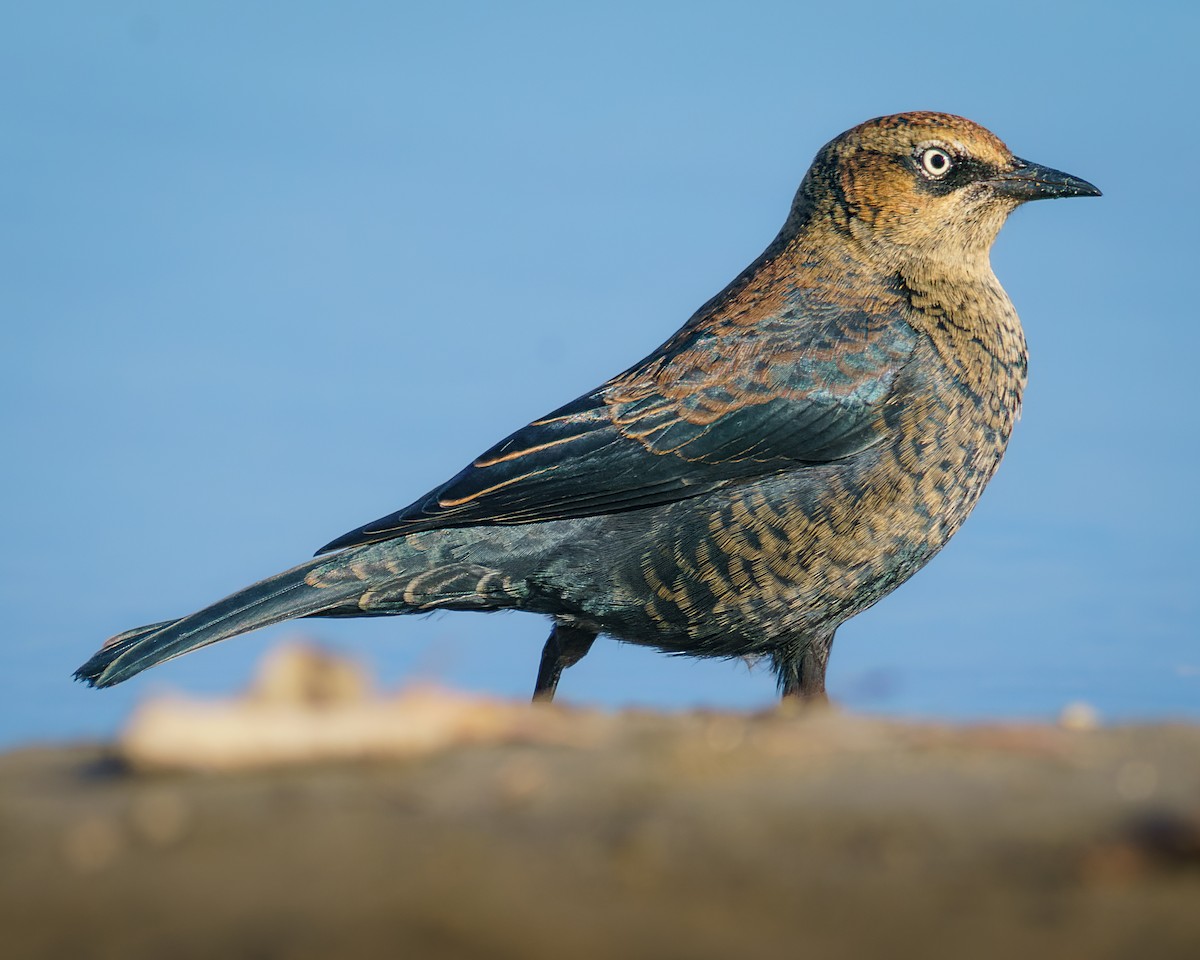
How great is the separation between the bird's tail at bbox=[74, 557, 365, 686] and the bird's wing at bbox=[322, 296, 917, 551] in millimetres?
209

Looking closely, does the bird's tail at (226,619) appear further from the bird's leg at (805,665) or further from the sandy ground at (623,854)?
the sandy ground at (623,854)

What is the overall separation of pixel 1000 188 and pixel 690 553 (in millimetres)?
2343

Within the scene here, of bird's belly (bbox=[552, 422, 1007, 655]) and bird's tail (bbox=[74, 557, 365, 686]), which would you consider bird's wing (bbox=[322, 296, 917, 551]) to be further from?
bird's tail (bbox=[74, 557, 365, 686])

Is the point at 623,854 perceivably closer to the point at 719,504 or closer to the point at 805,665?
the point at 719,504

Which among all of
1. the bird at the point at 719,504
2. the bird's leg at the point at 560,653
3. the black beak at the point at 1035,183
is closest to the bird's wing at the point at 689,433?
the bird at the point at 719,504

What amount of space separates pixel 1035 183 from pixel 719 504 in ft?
7.32

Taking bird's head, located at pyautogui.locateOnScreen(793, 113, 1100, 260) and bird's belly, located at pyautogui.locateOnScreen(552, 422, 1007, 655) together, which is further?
bird's head, located at pyautogui.locateOnScreen(793, 113, 1100, 260)

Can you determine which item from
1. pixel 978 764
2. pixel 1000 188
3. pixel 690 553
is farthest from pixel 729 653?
pixel 978 764

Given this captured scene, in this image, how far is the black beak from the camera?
7.37 m

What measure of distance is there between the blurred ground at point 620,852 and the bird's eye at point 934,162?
398 centimetres

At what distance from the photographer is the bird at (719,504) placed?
657 centimetres

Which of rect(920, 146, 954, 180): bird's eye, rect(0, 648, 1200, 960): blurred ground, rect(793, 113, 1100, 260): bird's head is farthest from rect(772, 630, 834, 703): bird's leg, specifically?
rect(0, 648, 1200, 960): blurred ground

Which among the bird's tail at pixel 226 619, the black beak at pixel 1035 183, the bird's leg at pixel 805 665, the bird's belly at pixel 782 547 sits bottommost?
the bird's leg at pixel 805 665

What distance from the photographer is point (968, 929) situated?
296cm
